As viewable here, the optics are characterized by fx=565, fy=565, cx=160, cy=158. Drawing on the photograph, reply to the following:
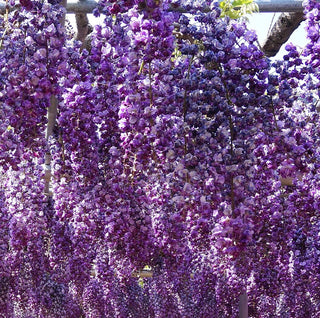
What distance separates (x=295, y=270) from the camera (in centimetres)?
594

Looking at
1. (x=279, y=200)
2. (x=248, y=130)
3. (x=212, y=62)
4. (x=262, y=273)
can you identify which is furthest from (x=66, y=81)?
(x=262, y=273)

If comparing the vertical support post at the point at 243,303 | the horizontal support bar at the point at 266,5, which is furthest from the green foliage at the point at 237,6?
the vertical support post at the point at 243,303

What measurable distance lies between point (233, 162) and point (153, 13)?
2.05 ft

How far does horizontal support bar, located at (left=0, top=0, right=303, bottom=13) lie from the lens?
12.5 ft

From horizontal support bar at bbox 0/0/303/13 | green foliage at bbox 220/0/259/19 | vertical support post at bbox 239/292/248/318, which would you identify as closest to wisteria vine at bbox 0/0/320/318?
green foliage at bbox 220/0/259/19

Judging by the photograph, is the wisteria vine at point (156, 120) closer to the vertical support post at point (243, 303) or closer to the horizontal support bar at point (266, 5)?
the horizontal support bar at point (266, 5)

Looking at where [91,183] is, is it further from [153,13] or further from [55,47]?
[153,13]

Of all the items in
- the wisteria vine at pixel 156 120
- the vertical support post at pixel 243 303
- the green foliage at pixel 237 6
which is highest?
the green foliage at pixel 237 6

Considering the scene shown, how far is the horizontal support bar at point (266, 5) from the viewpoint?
3.80 metres

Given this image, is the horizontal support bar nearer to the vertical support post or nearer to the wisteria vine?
the wisteria vine

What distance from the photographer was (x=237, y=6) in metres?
3.61

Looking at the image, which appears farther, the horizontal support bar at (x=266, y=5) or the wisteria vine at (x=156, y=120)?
the horizontal support bar at (x=266, y=5)

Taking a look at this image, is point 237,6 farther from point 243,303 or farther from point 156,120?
point 243,303

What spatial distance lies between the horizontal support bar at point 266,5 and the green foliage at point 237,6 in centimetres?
21
